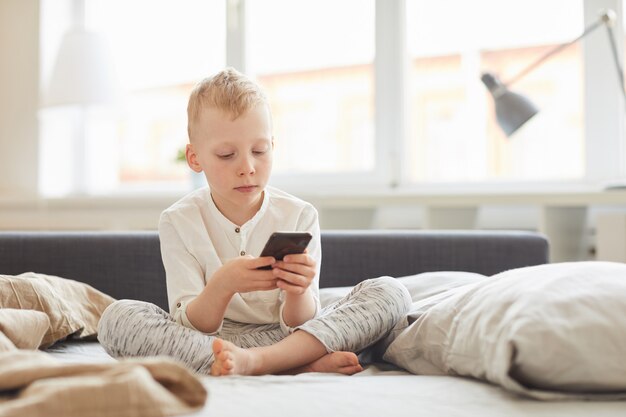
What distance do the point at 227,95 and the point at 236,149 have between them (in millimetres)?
93

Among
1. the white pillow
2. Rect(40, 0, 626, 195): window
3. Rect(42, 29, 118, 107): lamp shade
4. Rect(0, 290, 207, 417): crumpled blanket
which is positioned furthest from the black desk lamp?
Rect(0, 290, 207, 417): crumpled blanket

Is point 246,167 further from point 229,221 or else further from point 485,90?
point 485,90

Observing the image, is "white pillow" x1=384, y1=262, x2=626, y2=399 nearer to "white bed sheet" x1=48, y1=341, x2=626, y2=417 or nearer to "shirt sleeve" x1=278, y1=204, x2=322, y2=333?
"white bed sheet" x1=48, y1=341, x2=626, y2=417

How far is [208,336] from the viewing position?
3.91 ft

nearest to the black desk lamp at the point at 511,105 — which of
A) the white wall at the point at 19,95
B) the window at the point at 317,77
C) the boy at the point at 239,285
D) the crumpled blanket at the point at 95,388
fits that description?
the window at the point at 317,77

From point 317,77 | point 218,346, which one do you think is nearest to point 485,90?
point 317,77

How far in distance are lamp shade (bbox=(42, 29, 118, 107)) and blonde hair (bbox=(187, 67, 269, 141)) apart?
1823mm

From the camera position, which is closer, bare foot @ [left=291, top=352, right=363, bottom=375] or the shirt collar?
bare foot @ [left=291, top=352, right=363, bottom=375]

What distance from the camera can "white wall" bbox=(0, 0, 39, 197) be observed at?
3.38m

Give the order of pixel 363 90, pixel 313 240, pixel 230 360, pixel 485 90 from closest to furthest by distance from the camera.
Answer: pixel 230 360
pixel 313 240
pixel 485 90
pixel 363 90

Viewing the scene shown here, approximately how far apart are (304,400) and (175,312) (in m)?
0.56

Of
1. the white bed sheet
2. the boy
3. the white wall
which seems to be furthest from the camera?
the white wall

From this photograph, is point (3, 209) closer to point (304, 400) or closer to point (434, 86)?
point (434, 86)

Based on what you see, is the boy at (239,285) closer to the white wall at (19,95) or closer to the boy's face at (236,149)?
the boy's face at (236,149)
